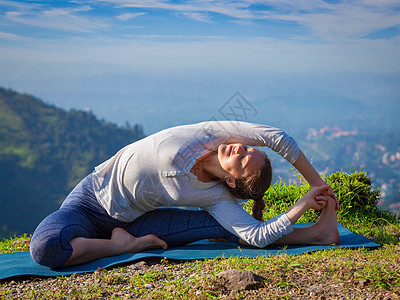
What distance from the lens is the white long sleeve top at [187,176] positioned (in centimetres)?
296

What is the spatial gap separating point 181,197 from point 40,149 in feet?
95.5

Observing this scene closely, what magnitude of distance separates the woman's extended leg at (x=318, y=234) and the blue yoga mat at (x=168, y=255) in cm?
6

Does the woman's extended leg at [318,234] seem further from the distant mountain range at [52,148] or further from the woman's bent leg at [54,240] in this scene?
the distant mountain range at [52,148]

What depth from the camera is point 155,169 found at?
2975 mm

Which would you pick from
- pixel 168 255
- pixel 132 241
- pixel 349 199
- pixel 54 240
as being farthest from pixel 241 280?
pixel 349 199

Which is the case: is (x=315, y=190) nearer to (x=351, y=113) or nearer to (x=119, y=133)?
(x=119, y=133)

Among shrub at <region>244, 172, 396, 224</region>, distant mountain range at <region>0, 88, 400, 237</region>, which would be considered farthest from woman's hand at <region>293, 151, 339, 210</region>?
distant mountain range at <region>0, 88, 400, 237</region>

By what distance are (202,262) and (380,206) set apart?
2.84 m

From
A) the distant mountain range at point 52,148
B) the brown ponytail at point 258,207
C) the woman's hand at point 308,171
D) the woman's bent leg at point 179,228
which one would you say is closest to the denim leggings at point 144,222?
the woman's bent leg at point 179,228

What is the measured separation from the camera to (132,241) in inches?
124

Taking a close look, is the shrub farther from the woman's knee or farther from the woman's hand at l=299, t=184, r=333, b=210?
the woman's knee

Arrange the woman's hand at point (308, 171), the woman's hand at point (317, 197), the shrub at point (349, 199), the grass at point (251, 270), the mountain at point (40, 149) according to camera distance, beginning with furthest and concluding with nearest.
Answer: the mountain at point (40, 149), the shrub at point (349, 199), the woman's hand at point (308, 171), the woman's hand at point (317, 197), the grass at point (251, 270)

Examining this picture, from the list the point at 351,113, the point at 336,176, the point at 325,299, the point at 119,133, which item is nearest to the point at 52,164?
the point at 119,133

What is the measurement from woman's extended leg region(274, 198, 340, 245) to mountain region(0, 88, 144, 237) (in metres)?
18.0
